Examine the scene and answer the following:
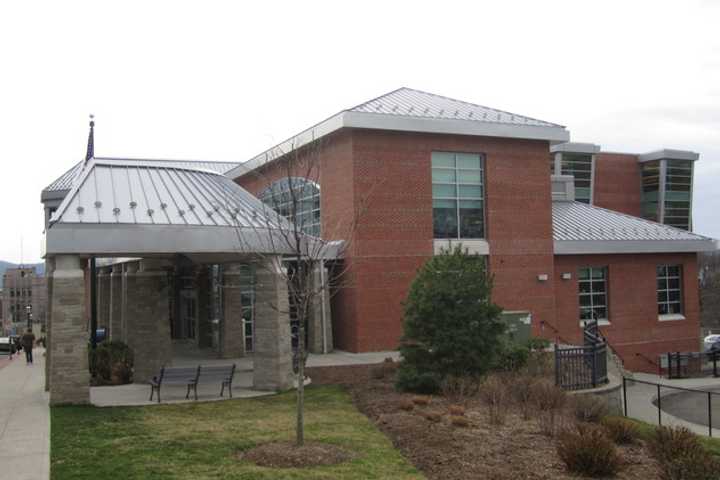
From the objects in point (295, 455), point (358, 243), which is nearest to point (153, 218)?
point (295, 455)

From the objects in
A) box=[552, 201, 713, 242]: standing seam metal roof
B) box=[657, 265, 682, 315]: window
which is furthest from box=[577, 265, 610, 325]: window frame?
box=[657, 265, 682, 315]: window

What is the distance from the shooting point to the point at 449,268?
53.6 ft

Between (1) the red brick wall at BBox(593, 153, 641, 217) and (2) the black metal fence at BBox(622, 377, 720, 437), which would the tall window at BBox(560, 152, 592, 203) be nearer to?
(1) the red brick wall at BBox(593, 153, 641, 217)

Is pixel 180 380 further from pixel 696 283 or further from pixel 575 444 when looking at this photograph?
pixel 696 283

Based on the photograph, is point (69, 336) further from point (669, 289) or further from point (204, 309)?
point (669, 289)

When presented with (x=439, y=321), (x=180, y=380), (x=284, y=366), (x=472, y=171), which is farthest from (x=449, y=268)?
(x=472, y=171)

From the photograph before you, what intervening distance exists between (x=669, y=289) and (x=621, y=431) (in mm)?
23735

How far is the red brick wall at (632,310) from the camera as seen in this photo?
1188 inches

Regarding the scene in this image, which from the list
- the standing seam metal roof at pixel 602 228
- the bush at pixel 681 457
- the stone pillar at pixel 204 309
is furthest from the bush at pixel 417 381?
the stone pillar at pixel 204 309

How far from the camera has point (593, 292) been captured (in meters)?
31.2

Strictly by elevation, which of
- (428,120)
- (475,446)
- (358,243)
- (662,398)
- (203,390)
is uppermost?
(428,120)

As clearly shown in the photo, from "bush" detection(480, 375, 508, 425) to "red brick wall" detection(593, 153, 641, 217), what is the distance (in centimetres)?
4951

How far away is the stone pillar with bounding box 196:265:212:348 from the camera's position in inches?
1271

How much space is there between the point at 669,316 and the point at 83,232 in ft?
88.1
